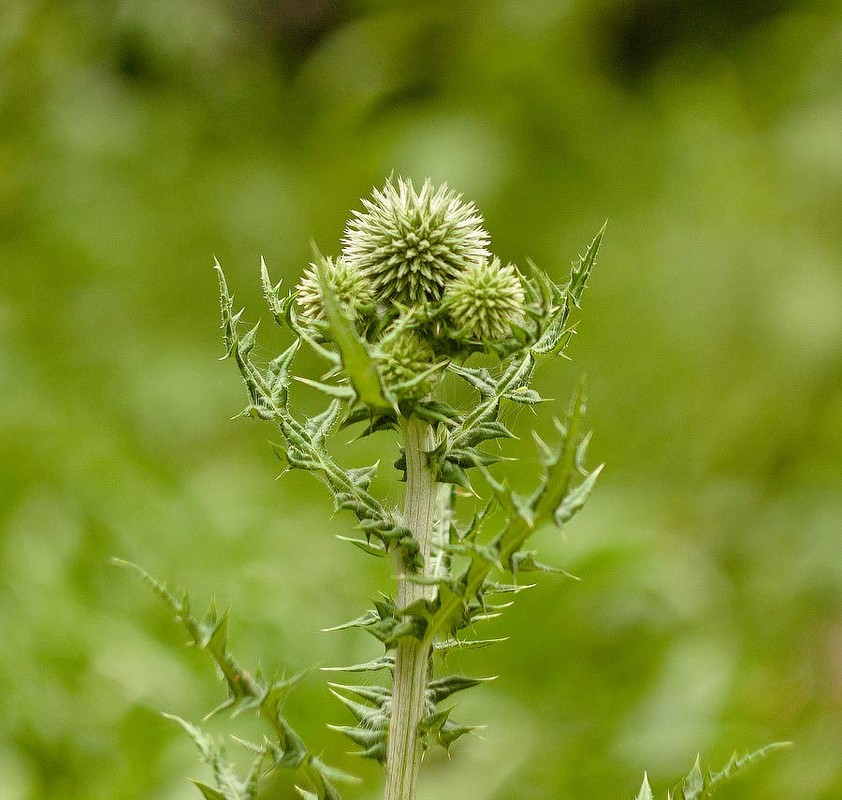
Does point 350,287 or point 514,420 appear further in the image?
point 514,420

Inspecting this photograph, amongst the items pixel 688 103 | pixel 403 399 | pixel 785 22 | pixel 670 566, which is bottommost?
pixel 403 399

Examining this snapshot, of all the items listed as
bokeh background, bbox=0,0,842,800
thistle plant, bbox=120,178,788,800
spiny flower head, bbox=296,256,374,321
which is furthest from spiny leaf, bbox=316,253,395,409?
bokeh background, bbox=0,0,842,800

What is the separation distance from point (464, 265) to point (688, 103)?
543 centimetres

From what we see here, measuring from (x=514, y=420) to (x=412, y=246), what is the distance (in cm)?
113

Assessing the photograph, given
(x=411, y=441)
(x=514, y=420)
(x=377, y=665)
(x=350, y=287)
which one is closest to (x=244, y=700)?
(x=377, y=665)

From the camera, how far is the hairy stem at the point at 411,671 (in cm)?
141

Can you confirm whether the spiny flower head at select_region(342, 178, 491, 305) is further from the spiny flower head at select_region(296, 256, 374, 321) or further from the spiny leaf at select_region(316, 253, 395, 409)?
the spiny leaf at select_region(316, 253, 395, 409)

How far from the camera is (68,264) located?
6.32m

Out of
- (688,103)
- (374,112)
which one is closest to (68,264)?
(374,112)

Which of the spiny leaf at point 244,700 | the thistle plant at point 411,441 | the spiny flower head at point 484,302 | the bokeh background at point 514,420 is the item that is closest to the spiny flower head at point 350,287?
the thistle plant at point 411,441

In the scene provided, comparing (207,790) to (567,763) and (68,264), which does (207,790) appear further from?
(68,264)

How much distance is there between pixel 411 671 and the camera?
141 cm

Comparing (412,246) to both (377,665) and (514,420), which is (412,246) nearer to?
(377,665)

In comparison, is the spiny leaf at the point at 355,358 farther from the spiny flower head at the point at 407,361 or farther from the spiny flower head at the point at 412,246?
the spiny flower head at the point at 412,246
